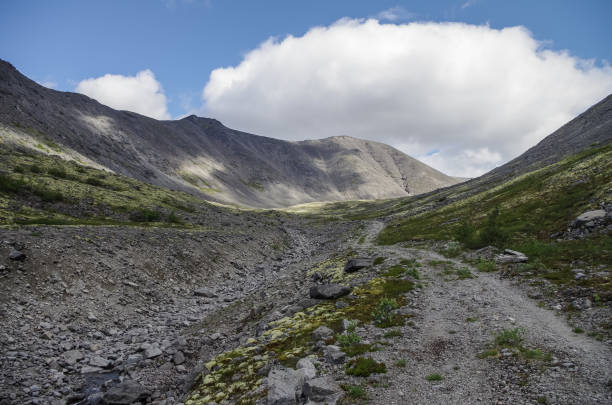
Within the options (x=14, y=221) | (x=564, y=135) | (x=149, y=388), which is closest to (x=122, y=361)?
(x=149, y=388)

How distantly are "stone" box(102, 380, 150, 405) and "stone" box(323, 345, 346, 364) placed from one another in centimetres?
917

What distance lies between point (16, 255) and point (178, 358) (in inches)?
712

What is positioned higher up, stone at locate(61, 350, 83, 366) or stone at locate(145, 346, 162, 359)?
stone at locate(61, 350, 83, 366)

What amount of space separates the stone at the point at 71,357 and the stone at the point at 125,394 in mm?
5623

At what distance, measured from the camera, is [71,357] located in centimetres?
1903

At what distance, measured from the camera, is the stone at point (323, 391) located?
1074 cm

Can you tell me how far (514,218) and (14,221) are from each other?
65867 millimetres

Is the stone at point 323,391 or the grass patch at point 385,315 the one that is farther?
the grass patch at point 385,315

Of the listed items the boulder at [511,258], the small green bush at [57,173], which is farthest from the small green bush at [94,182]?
the boulder at [511,258]

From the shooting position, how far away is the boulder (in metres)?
27.9

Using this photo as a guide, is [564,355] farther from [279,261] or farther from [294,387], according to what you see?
[279,261]

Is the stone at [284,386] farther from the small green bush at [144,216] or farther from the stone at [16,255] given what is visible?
the small green bush at [144,216]

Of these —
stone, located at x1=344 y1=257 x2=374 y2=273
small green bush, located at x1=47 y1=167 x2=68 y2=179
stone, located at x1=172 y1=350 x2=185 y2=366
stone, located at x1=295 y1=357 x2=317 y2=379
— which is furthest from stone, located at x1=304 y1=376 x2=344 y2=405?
small green bush, located at x1=47 y1=167 x2=68 y2=179

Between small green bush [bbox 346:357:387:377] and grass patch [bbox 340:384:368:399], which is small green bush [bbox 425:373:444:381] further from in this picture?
grass patch [bbox 340:384:368:399]
